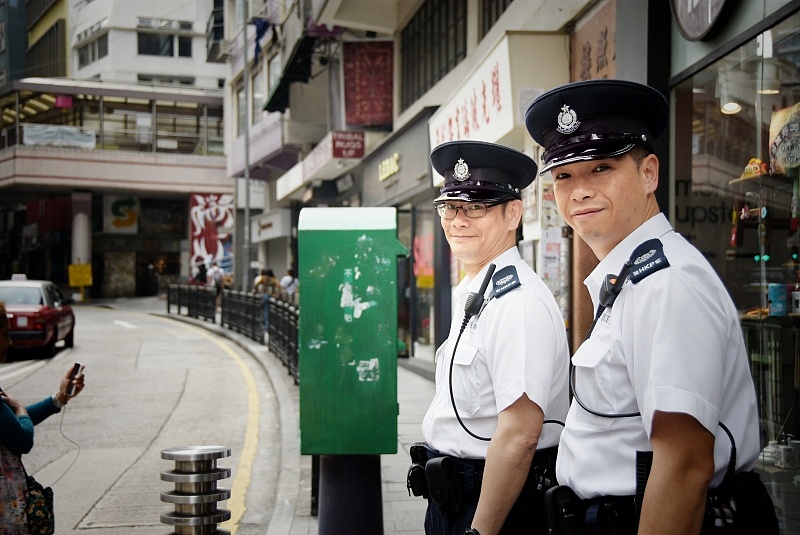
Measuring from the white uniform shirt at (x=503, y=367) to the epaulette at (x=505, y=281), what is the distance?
2 centimetres

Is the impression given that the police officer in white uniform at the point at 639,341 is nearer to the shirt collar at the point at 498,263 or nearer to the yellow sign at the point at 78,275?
the shirt collar at the point at 498,263

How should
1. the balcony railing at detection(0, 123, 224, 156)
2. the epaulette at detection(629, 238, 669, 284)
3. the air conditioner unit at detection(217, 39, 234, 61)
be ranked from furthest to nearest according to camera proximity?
the balcony railing at detection(0, 123, 224, 156), the air conditioner unit at detection(217, 39, 234, 61), the epaulette at detection(629, 238, 669, 284)

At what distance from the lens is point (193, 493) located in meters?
3.93

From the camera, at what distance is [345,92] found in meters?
17.0

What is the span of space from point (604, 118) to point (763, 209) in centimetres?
312

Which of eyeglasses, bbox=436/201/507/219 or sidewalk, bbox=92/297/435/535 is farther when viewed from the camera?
sidewalk, bbox=92/297/435/535

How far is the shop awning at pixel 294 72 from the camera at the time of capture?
18.4 metres

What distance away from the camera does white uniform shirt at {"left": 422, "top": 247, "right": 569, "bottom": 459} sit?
7.88 ft

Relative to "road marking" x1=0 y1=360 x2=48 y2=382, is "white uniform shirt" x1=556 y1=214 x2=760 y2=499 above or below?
above

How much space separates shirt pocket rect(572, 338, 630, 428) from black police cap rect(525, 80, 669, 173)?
0.49m

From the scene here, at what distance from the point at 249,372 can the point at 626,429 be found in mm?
12405

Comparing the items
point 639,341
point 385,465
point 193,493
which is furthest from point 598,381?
point 385,465

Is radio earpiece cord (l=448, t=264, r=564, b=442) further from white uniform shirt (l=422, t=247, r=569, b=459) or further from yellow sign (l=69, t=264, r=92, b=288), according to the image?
yellow sign (l=69, t=264, r=92, b=288)

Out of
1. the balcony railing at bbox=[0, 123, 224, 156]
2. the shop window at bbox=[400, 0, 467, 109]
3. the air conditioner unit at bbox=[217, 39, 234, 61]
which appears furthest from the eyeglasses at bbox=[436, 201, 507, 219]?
the balcony railing at bbox=[0, 123, 224, 156]
